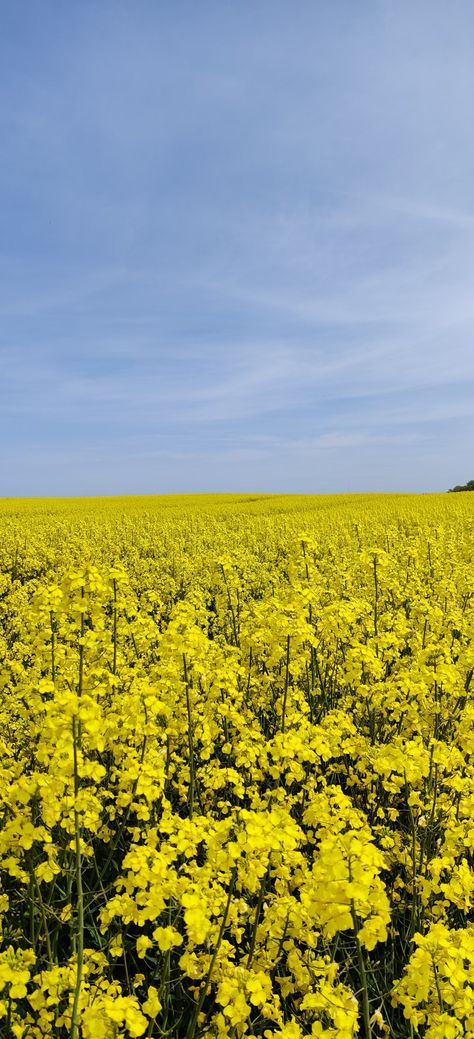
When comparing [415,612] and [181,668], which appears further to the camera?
[415,612]

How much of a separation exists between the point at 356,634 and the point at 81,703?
14.5 ft

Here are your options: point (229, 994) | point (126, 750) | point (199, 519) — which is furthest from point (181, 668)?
point (199, 519)

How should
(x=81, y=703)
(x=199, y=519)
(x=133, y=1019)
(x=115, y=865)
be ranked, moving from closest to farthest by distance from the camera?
(x=133, y=1019)
(x=81, y=703)
(x=115, y=865)
(x=199, y=519)

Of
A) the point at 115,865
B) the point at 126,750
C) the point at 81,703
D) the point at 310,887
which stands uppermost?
the point at 81,703

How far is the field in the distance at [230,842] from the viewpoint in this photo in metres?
2.35

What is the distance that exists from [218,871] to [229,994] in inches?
19.0

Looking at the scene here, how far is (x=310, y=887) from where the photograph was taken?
2.74 metres

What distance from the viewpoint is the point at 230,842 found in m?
2.38

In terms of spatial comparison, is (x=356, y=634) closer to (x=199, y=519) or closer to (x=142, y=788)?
(x=142, y=788)

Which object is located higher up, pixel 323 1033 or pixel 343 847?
pixel 343 847

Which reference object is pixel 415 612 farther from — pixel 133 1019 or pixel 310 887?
pixel 133 1019

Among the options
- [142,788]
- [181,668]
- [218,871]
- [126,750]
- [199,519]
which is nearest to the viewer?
[218,871]

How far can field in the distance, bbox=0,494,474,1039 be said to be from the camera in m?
2.35

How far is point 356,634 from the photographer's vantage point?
257 inches
